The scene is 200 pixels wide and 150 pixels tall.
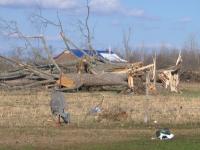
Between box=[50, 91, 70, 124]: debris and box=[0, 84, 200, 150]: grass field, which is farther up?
box=[50, 91, 70, 124]: debris

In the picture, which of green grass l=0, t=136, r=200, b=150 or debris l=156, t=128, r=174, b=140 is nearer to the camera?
green grass l=0, t=136, r=200, b=150

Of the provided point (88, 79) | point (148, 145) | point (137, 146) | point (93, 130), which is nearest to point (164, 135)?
point (148, 145)

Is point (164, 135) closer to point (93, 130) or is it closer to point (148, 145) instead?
point (148, 145)

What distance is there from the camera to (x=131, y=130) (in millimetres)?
18125

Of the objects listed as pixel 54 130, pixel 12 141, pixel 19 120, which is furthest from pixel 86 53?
pixel 12 141

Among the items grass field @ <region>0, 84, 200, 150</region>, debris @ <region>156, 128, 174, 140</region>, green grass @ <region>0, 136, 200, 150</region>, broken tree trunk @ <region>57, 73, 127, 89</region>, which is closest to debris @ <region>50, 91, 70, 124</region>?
grass field @ <region>0, 84, 200, 150</region>

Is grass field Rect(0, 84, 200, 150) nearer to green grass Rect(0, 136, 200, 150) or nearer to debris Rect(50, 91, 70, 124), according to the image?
green grass Rect(0, 136, 200, 150)

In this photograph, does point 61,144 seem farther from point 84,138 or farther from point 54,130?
point 54,130

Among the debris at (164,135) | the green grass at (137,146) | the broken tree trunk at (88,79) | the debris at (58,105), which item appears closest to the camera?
the green grass at (137,146)

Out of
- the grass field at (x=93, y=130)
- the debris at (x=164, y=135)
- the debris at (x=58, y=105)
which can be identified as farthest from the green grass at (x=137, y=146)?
the debris at (x=58, y=105)

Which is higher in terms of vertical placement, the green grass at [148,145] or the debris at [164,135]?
the debris at [164,135]

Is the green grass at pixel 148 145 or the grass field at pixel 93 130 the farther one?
the grass field at pixel 93 130

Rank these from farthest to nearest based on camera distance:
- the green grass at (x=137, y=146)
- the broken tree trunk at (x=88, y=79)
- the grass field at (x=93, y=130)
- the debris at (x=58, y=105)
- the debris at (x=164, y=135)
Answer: the broken tree trunk at (x=88, y=79), the debris at (x=58, y=105), the debris at (x=164, y=135), the grass field at (x=93, y=130), the green grass at (x=137, y=146)

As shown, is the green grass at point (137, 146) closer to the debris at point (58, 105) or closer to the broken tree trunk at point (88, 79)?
the debris at point (58, 105)
